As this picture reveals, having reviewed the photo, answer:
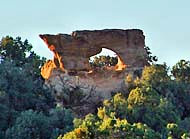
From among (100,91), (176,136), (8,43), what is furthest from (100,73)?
(176,136)

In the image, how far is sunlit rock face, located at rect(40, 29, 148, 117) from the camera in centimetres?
3550

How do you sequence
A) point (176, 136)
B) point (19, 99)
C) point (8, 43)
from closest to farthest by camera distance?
point (176, 136)
point (19, 99)
point (8, 43)

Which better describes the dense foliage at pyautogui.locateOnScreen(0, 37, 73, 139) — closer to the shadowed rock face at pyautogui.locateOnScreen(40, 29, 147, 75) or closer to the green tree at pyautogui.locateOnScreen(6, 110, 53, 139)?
the green tree at pyautogui.locateOnScreen(6, 110, 53, 139)

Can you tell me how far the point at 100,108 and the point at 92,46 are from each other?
752cm

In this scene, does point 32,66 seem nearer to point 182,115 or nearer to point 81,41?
point 81,41

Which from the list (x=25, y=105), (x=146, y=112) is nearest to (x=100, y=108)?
(x=146, y=112)

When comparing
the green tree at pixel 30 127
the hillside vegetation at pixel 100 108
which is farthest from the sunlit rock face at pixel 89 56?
the green tree at pixel 30 127

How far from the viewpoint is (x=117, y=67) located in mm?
36625

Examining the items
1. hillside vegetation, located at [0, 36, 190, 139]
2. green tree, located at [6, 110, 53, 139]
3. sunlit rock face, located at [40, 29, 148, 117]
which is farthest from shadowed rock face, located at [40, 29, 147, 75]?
green tree, located at [6, 110, 53, 139]

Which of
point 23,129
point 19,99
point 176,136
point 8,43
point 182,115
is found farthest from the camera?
point 8,43

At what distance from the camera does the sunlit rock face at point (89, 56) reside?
35.5m

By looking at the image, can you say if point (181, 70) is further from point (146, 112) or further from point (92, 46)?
point (146, 112)

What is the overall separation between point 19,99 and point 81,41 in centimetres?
608

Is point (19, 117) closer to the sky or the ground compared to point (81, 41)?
closer to the ground
